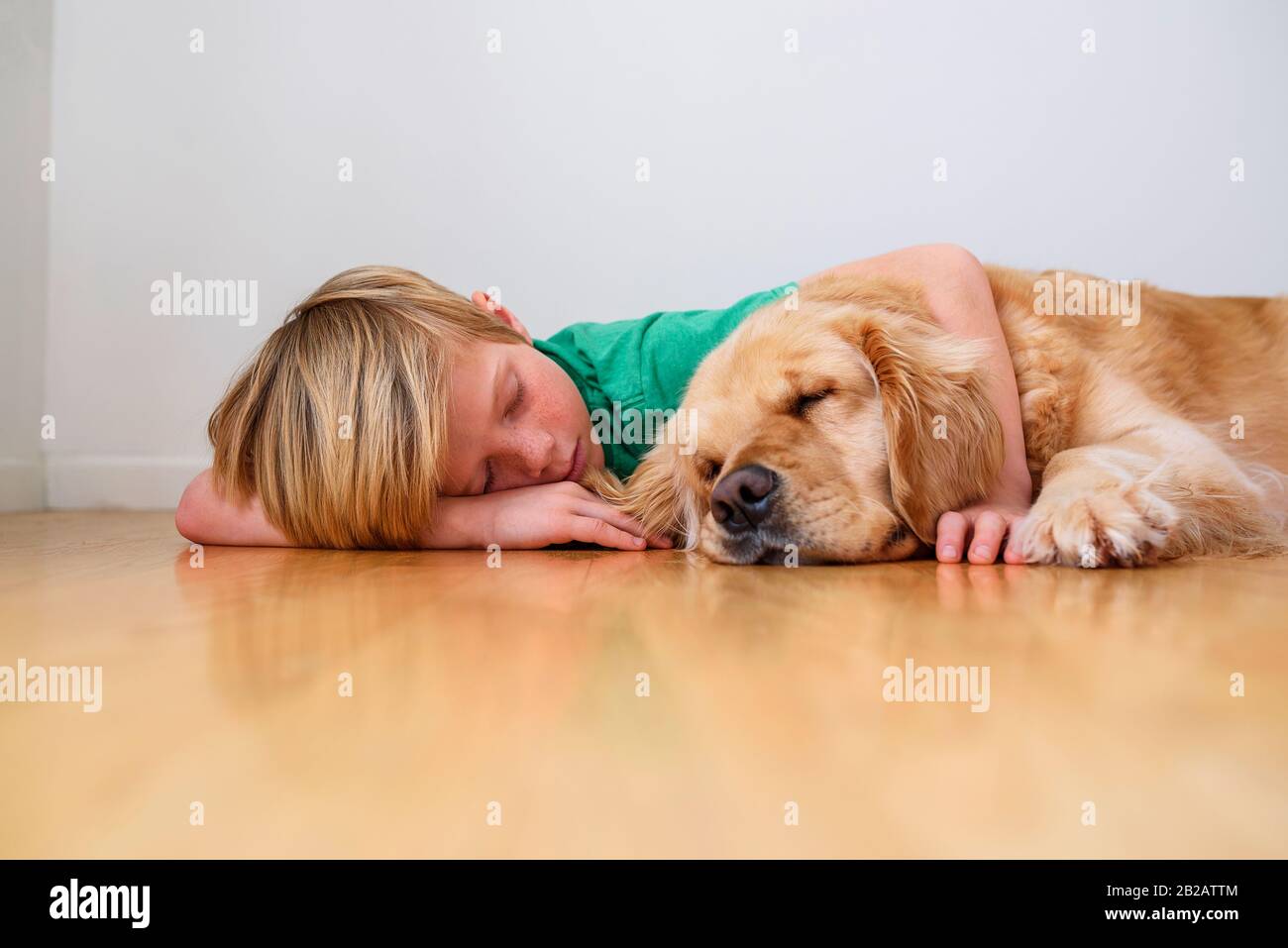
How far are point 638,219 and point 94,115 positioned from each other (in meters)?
2.13

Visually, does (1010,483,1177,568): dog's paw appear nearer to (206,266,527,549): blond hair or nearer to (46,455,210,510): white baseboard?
(206,266,527,549): blond hair

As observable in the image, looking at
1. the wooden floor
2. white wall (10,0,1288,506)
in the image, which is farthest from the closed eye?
white wall (10,0,1288,506)

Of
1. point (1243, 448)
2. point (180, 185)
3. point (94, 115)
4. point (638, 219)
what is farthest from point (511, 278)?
point (1243, 448)

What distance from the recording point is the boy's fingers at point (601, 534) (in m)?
1.93

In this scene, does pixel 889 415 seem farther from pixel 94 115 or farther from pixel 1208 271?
pixel 94 115

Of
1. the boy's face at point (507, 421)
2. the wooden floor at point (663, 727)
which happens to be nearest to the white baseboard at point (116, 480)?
the boy's face at point (507, 421)

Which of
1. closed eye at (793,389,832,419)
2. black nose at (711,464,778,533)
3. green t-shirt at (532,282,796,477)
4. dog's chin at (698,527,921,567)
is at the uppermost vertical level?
green t-shirt at (532,282,796,477)

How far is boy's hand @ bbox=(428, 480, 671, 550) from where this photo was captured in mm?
1939

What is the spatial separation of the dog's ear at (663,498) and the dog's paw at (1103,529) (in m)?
0.70

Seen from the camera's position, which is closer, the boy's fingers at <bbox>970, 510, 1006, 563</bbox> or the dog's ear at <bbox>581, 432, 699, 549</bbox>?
the boy's fingers at <bbox>970, 510, 1006, 563</bbox>

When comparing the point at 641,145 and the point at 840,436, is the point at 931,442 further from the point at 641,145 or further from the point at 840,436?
the point at 641,145

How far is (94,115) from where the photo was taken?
369 cm

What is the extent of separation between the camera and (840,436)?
168 centimetres

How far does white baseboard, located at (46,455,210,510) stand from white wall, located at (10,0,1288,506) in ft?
1.65
